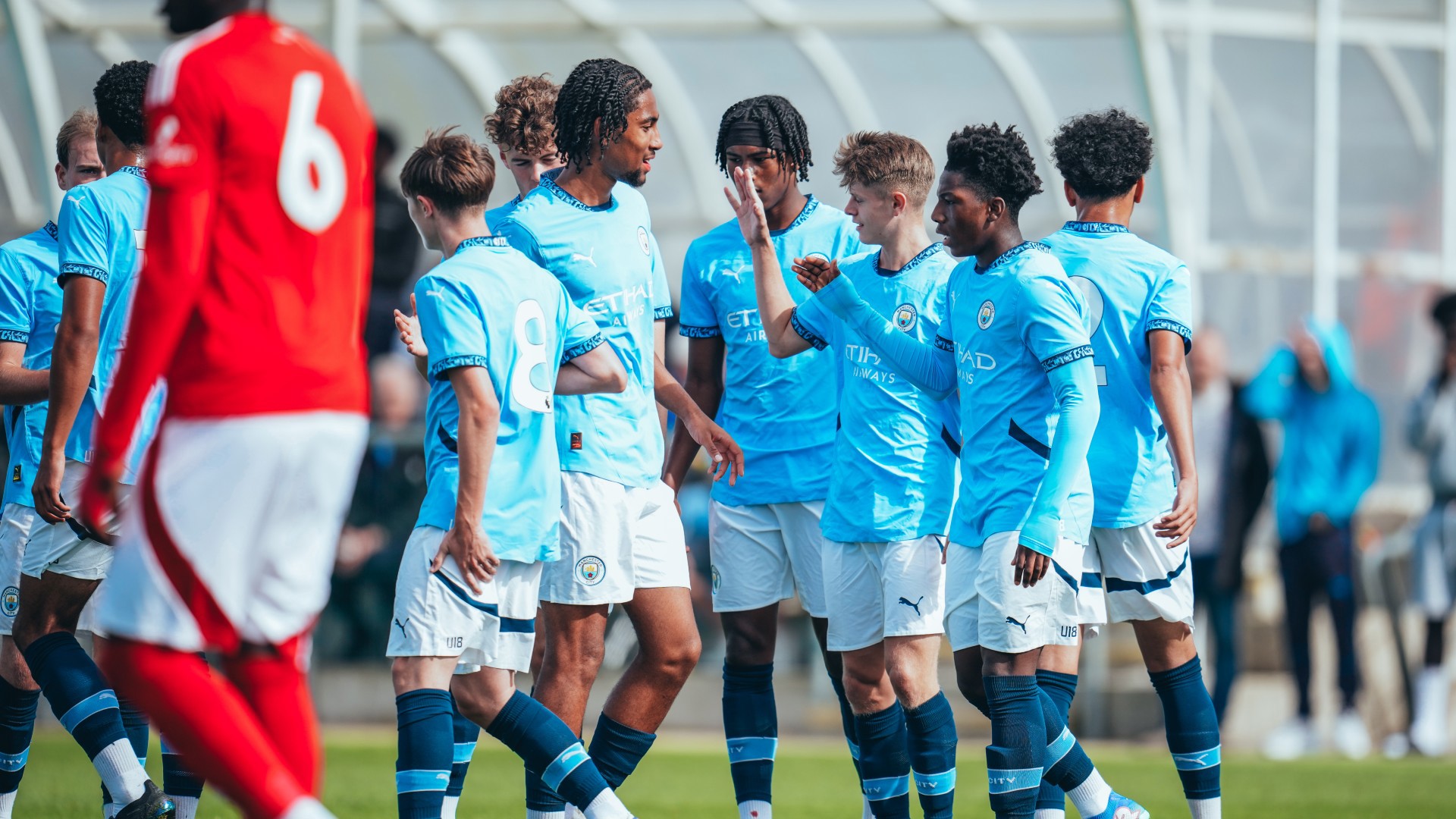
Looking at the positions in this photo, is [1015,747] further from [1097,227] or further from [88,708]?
[88,708]

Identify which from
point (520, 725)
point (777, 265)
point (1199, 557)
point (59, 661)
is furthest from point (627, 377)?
point (1199, 557)

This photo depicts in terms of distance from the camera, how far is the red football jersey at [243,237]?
11.2ft

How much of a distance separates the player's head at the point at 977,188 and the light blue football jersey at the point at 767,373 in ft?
2.61

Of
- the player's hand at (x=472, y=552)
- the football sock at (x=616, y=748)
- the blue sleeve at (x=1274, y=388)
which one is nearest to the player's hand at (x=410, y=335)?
the player's hand at (x=472, y=552)

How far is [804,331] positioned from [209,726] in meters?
2.87

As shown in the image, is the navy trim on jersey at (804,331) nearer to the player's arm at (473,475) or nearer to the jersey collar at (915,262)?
the jersey collar at (915,262)

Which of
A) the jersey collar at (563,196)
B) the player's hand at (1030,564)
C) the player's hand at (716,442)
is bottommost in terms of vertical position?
the player's hand at (1030,564)

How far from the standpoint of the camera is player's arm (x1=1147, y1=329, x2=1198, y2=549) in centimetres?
548

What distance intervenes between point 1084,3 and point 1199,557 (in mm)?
4665

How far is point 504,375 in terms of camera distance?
196 inches

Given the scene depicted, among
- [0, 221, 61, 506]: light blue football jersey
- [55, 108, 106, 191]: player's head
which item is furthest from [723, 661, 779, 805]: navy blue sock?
[55, 108, 106, 191]: player's head

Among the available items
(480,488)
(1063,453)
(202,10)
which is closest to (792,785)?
(1063,453)

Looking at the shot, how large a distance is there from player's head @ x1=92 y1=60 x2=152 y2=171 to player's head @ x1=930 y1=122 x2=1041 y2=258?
2592 millimetres

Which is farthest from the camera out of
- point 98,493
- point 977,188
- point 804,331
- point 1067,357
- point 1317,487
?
point 1317,487
